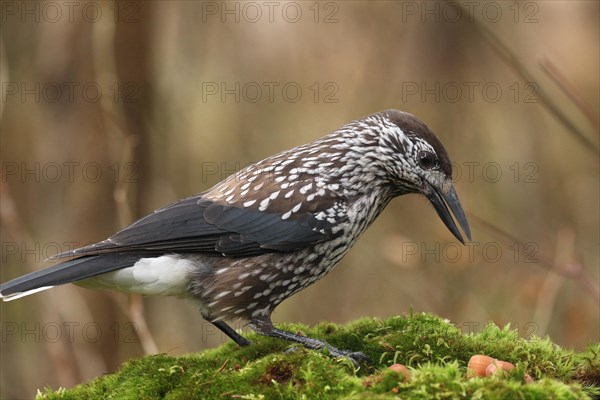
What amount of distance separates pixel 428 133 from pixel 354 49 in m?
5.88

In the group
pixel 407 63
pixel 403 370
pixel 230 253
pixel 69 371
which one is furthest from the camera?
pixel 407 63

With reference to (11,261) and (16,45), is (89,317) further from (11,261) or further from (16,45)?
(16,45)

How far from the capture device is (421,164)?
16.3 feet

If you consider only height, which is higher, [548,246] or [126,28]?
[126,28]

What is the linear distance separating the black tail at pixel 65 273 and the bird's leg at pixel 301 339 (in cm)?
90

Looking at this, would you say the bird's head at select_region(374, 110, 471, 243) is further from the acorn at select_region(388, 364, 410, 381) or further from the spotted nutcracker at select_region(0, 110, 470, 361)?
the acorn at select_region(388, 364, 410, 381)

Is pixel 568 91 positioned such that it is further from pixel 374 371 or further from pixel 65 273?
pixel 65 273

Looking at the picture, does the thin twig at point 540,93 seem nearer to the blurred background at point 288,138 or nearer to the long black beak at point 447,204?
the blurred background at point 288,138

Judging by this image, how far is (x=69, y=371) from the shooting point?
7.99 metres

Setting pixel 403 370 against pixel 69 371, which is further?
pixel 69 371

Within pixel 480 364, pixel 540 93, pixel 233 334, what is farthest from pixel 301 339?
pixel 540 93

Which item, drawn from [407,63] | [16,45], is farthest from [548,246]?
[16,45]

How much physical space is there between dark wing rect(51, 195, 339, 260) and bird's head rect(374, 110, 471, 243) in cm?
54

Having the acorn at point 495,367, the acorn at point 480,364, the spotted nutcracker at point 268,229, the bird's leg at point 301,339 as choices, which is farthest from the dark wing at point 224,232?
the acorn at point 495,367
